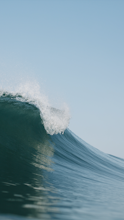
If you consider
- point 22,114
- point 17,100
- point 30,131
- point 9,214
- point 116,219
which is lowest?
point 9,214

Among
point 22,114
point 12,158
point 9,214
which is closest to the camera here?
point 9,214

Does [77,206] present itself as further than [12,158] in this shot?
No

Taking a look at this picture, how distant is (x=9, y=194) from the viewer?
278cm

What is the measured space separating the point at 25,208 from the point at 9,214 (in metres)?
0.32

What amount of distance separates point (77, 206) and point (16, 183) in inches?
46.7

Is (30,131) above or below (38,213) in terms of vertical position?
above

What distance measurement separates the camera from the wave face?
2588mm

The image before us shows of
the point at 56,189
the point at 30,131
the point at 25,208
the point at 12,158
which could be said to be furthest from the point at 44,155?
the point at 25,208

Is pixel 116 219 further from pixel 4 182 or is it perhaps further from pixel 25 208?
pixel 4 182

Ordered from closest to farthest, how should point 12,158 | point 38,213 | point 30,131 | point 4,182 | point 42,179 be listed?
point 38,213 → point 4,182 → point 42,179 → point 12,158 → point 30,131

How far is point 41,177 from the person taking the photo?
4.41m

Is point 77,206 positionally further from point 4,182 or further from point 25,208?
point 4,182

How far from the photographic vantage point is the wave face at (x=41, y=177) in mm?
2588

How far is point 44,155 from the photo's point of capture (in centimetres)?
688
